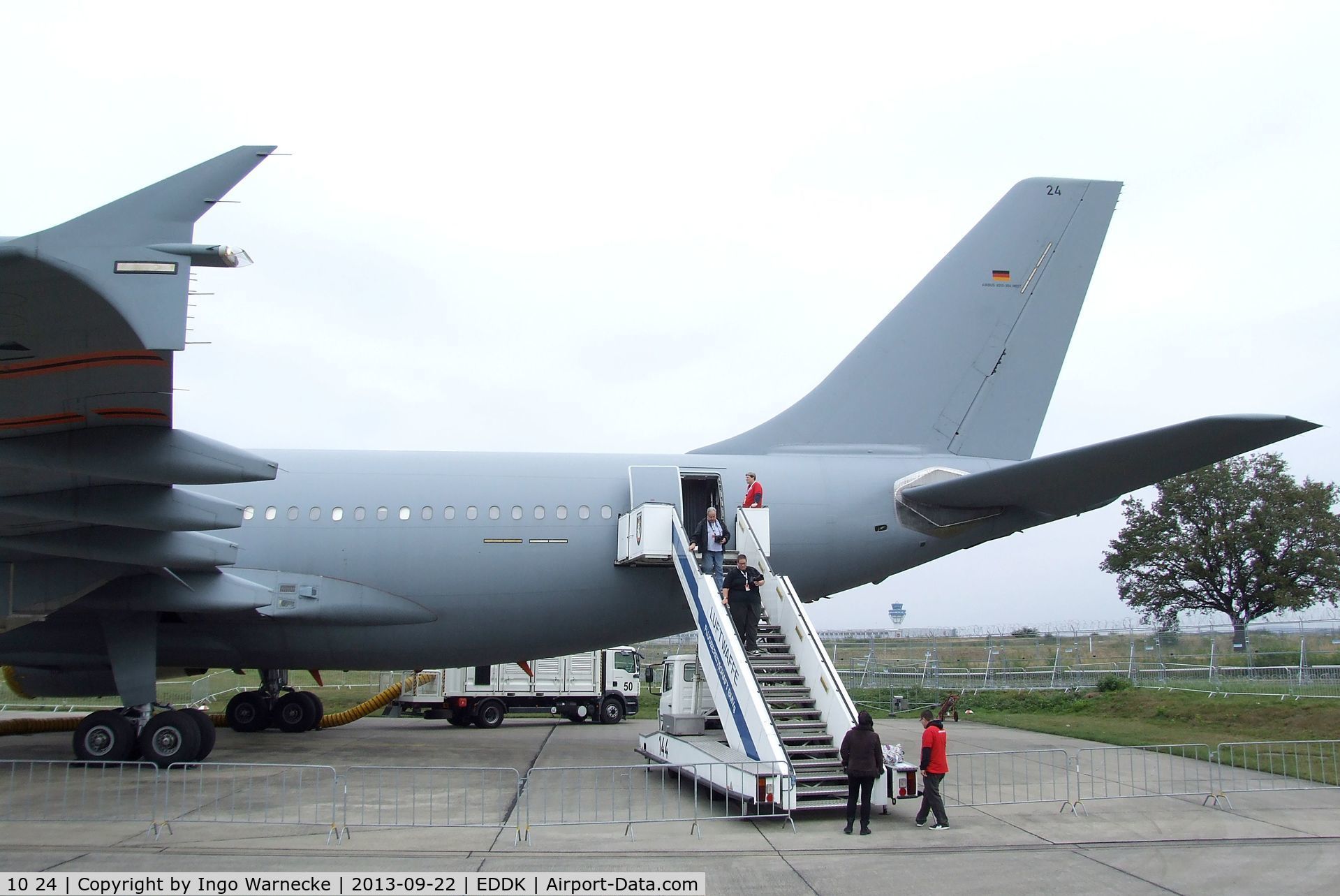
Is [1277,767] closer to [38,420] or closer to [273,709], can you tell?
[38,420]

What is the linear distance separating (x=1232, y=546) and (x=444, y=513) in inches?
1894

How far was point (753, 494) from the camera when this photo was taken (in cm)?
1456

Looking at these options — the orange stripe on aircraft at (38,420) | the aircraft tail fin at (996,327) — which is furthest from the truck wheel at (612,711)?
the orange stripe on aircraft at (38,420)

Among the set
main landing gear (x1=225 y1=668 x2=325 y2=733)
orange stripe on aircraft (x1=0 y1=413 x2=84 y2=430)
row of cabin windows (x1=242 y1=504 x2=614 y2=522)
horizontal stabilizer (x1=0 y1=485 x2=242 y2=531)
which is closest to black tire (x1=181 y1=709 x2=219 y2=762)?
row of cabin windows (x1=242 y1=504 x2=614 y2=522)

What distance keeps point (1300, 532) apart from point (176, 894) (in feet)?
178

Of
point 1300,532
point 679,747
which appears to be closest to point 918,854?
point 679,747

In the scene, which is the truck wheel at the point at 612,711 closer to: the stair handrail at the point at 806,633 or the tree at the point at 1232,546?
the stair handrail at the point at 806,633

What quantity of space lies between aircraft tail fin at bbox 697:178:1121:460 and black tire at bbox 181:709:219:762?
1068 cm

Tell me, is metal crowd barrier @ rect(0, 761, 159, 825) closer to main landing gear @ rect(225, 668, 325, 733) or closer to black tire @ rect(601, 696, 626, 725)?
main landing gear @ rect(225, 668, 325, 733)

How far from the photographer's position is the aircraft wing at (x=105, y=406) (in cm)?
697

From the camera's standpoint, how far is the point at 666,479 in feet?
50.4

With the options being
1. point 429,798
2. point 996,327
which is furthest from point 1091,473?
point 429,798

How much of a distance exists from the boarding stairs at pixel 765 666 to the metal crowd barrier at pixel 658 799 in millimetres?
315

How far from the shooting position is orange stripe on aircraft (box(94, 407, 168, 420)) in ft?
32.3
